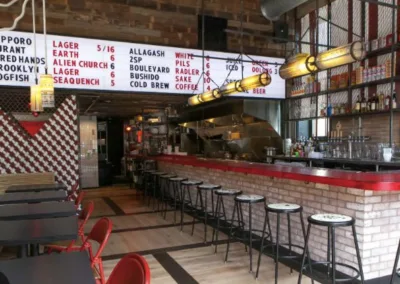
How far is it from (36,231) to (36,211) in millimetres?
749

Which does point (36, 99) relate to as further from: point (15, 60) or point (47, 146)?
point (47, 146)

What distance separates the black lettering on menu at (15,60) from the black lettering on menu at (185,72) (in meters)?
2.44

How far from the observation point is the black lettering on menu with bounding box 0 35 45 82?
212 inches

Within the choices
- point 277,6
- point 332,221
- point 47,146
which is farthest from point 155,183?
point 332,221

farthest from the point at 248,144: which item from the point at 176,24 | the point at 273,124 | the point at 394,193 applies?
the point at 394,193

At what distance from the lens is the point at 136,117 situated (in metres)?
12.6

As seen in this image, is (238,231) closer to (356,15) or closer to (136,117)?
(356,15)

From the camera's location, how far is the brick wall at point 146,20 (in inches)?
232

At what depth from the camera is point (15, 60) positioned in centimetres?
545

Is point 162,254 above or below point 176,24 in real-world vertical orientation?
below

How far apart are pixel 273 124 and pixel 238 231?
3.56 metres

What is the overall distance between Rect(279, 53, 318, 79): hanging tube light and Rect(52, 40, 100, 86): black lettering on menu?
3.36m

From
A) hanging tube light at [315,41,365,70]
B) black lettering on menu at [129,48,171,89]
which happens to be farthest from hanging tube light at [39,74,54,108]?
hanging tube light at [315,41,365,70]

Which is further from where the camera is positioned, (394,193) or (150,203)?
(150,203)
